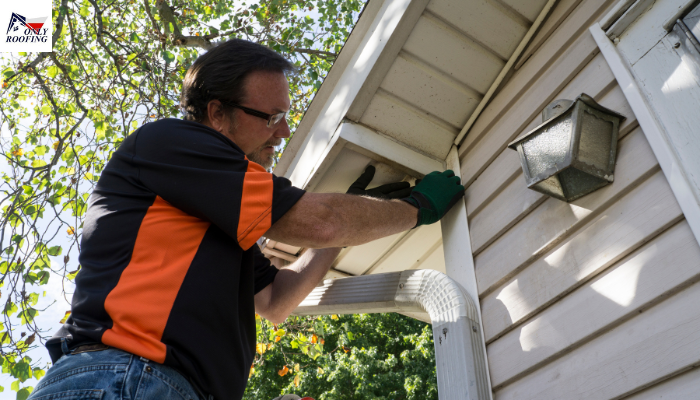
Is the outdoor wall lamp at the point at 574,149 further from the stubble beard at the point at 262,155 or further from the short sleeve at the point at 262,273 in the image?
the short sleeve at the point at 262,273

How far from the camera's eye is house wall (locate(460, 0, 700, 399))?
3.56ft

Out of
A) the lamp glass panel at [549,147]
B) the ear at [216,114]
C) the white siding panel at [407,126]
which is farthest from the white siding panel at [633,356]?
the ear at [216,114]

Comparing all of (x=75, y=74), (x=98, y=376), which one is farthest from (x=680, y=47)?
(x=75, y=74)

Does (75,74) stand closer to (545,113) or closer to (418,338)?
(545,113)

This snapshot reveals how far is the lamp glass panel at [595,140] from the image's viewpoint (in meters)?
1.31

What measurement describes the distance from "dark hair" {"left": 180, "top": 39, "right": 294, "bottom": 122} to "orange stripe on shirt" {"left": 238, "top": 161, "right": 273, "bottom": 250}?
0.72m

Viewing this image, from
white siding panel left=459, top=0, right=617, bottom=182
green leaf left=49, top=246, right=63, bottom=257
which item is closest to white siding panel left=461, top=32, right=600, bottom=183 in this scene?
white siding panel left=459, top=0, right=617, bottom=182

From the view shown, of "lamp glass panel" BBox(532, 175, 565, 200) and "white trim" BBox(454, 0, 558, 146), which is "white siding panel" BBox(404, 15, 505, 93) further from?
"lamp glass panel" BBox(532, 175, 565, 200)

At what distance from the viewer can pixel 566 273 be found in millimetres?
1397

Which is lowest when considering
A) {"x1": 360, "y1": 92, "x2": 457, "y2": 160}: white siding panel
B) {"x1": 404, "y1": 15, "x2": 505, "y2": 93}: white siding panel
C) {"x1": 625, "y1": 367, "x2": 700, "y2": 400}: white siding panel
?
{"x1": 625, "y1": 367, "x2": 700, "y2": 400}: white siding panel

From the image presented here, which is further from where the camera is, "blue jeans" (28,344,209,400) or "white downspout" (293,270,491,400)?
"white downspout" (293,270,491,400)

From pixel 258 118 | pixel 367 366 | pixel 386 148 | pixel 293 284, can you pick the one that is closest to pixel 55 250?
pixel 293 284

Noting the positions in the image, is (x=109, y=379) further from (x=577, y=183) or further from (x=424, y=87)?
(x=424, y=87)

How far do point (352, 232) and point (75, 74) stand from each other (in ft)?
15.9
